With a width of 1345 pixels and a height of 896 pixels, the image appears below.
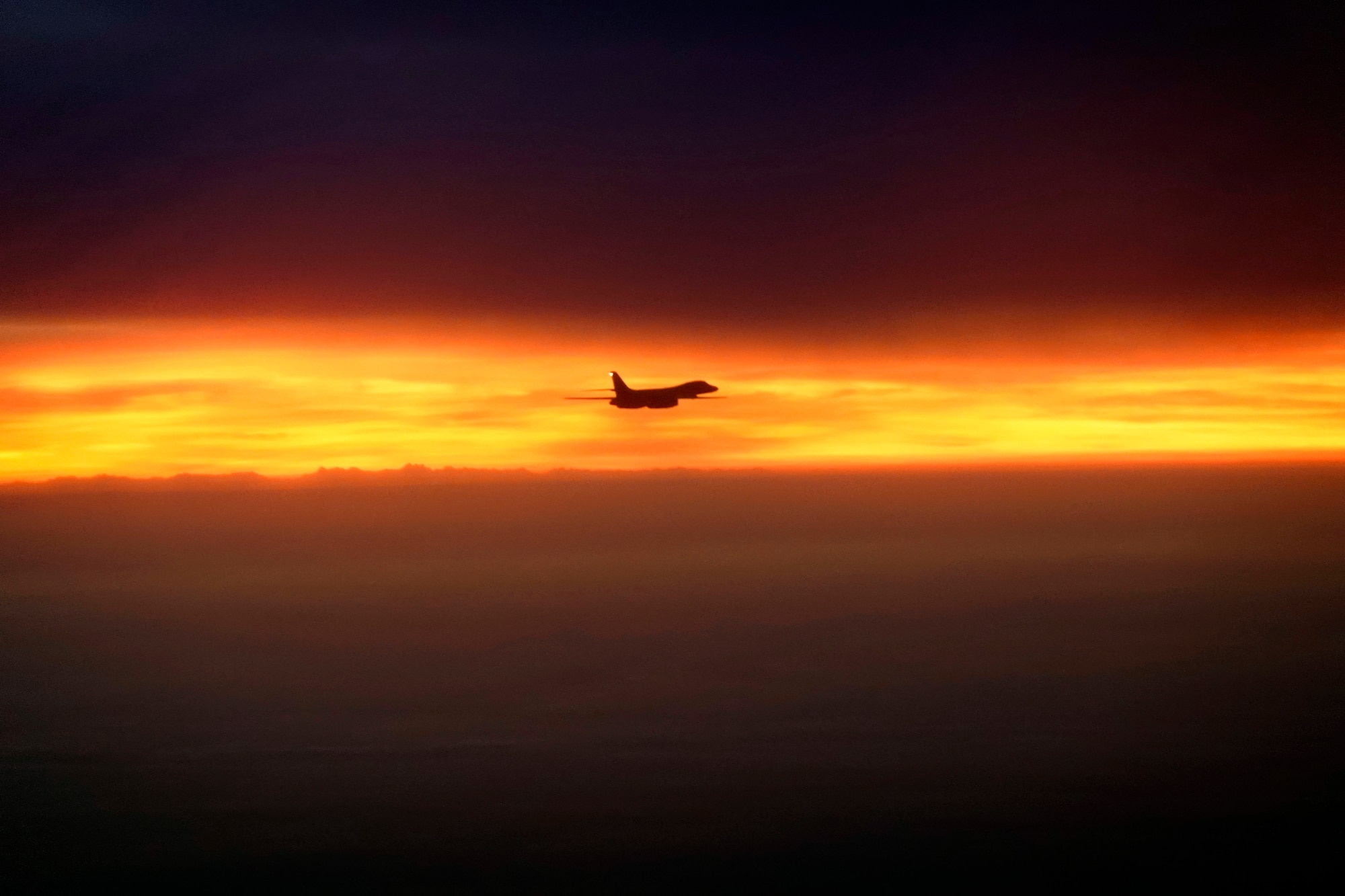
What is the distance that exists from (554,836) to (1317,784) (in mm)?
132088

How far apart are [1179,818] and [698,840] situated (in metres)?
76.9

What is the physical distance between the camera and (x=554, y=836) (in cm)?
18100

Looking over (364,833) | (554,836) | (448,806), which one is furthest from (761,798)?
(364,833)

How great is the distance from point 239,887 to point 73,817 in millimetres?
52331

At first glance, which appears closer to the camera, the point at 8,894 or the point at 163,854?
the point at 8,894

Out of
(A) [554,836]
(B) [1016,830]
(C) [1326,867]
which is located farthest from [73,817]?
(C) [1326,867]

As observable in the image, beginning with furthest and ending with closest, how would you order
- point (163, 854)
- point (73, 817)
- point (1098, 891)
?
point (73, 817)
point (163, 854)
point (1098, 891)

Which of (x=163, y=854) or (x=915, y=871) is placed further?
(x=163, y=854)

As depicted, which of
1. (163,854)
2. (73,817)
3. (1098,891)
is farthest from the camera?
(73,817)

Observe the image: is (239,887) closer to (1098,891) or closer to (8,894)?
(8,894)

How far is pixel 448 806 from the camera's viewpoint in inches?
7815

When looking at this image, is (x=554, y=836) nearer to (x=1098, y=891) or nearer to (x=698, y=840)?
(x=698, y=840)

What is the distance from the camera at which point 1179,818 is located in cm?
18300

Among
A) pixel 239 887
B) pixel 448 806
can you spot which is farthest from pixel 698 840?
pixel 239 887
